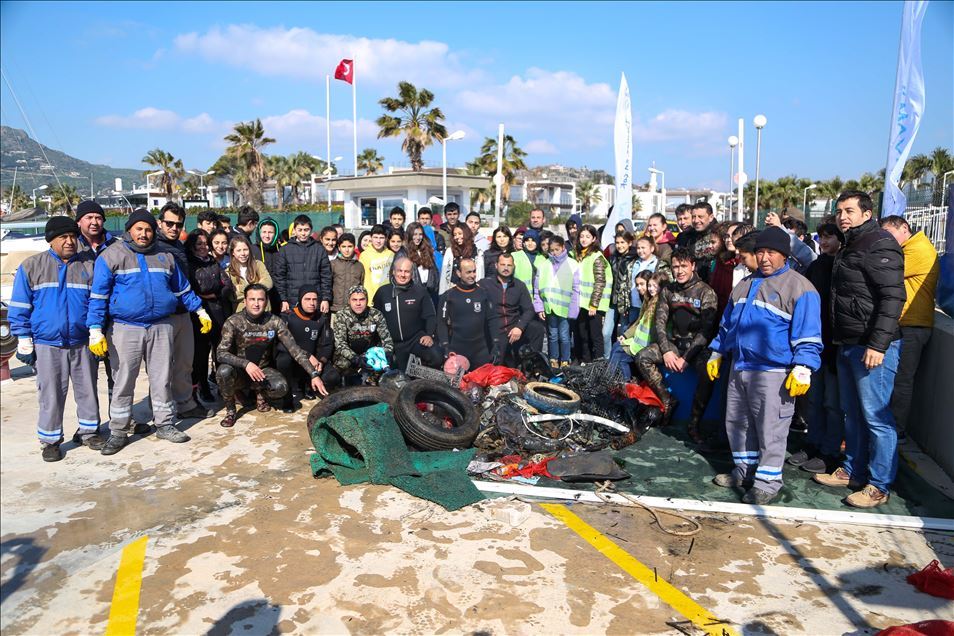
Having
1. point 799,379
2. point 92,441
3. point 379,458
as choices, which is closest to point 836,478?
point 799,379

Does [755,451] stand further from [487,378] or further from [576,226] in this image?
[576,226]

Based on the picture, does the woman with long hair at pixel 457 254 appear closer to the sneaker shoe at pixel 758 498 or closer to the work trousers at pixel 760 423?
the work trousers at pixel 760 423

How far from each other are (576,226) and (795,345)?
5.24m

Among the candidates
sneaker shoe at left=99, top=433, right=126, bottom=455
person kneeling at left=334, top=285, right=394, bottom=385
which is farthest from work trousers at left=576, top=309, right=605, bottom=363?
sneaker shoe at left=99, top=433, right=126, bottom=455

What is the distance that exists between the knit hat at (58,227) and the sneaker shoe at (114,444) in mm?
1760

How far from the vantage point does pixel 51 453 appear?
5430 mm

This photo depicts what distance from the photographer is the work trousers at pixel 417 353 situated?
7289mm

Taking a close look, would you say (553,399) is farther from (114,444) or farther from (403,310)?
Result: (114,444)

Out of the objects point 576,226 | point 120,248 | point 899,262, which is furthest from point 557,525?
point 576,226

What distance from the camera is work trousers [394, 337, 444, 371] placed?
7289 millimetres

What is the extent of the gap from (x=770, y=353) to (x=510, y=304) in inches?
143

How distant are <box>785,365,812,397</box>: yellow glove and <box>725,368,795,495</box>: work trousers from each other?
12 centimetres

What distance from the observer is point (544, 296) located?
28.6ft

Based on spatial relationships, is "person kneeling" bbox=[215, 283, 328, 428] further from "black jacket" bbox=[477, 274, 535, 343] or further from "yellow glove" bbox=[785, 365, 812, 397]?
"yellow glove" bbox=[785, 365, 812, 397]
